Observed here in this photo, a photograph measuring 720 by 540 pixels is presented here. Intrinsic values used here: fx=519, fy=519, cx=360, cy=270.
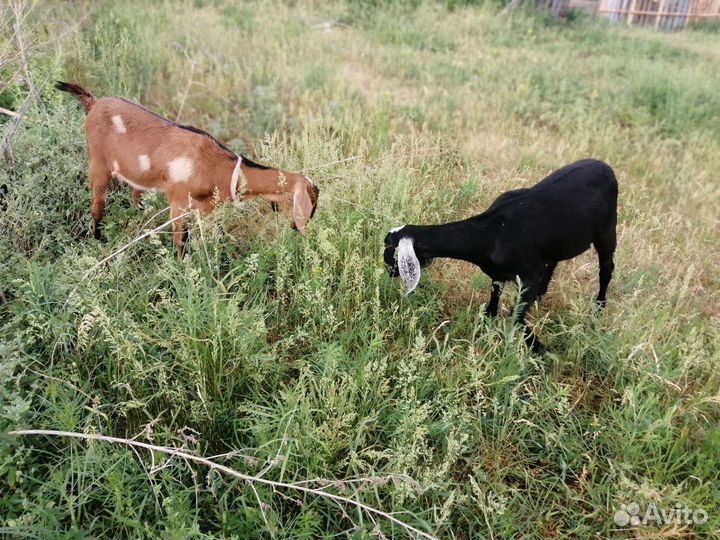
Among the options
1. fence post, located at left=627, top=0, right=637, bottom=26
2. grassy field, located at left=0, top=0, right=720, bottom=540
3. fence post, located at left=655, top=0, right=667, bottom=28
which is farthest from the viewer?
fence post, located at left=655, top=0, right=667, bottom=28

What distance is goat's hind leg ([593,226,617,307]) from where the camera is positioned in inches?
128

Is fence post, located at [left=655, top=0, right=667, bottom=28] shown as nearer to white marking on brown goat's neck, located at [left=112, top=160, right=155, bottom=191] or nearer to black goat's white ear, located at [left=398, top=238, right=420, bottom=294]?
black goat's white ear, located at [left=398, top=238, right=420, bottom=294]

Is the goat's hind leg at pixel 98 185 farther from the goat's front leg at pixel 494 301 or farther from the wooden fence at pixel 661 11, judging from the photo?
the wooden fence at pixel 661 11

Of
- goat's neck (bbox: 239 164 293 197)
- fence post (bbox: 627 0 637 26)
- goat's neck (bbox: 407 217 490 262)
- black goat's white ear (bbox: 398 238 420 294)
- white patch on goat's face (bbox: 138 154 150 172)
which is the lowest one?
black goat's white ear (bbox: 398 238 420 294)

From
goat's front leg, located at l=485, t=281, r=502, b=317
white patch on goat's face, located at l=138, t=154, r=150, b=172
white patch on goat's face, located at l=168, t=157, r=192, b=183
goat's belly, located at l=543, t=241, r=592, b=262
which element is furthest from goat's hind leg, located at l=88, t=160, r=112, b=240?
goat's belly, located at l=543, t=241, r=592, b=262

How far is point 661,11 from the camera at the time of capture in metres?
14.5

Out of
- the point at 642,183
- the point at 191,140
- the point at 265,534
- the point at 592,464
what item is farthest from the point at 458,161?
the point at 265,534

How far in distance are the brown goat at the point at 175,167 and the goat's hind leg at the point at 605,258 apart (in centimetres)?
184

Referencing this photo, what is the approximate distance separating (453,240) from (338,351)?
91cm

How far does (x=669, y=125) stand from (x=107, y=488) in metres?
7.36

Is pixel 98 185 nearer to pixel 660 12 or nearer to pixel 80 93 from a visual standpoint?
pixel 80 93

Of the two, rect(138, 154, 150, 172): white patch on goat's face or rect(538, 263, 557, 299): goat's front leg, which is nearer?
rect(138, 154, 150, 172): white patch on goat's face

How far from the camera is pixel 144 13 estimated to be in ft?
25.2

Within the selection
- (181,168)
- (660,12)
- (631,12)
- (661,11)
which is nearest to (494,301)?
(181,168)
